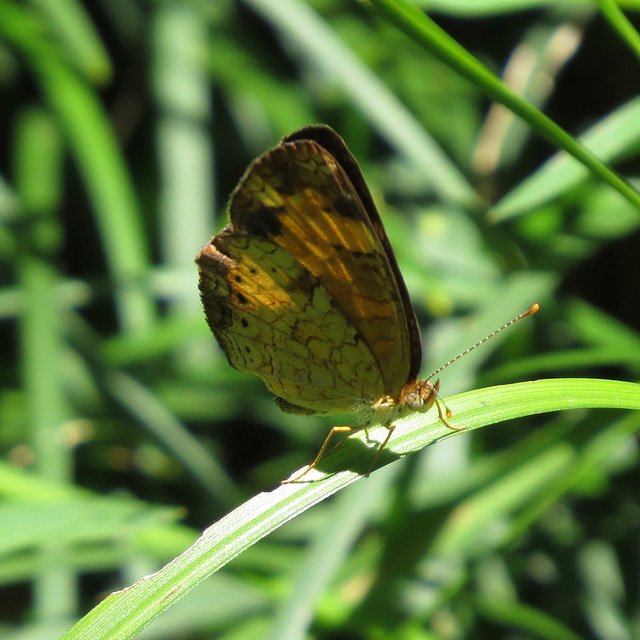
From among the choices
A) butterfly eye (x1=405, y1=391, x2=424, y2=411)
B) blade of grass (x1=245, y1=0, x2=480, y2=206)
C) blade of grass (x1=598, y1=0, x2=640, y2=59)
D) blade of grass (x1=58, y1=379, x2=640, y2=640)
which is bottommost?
blade of grass (x1=58, y1=379, x2=640, y2=640)

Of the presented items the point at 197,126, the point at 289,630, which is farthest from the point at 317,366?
the point at 197,126

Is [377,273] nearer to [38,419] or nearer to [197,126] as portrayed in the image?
[38,419]

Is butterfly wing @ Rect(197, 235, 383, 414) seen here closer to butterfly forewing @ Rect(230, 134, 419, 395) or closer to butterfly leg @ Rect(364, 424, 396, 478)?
butterfly forewing @ Rect(230, 134, 419, 395)

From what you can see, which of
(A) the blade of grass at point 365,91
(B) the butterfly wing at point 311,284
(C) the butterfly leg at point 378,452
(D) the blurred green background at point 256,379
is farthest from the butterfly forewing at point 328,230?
(A) the blade of grass at point 365,91

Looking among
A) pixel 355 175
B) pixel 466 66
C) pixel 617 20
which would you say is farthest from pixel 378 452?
pixel 617 20

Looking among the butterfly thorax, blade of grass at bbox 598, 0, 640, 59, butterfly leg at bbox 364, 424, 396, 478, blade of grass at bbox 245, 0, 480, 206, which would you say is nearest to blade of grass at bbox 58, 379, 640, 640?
butterfly leg at bbox 364, 424, 396, 478
